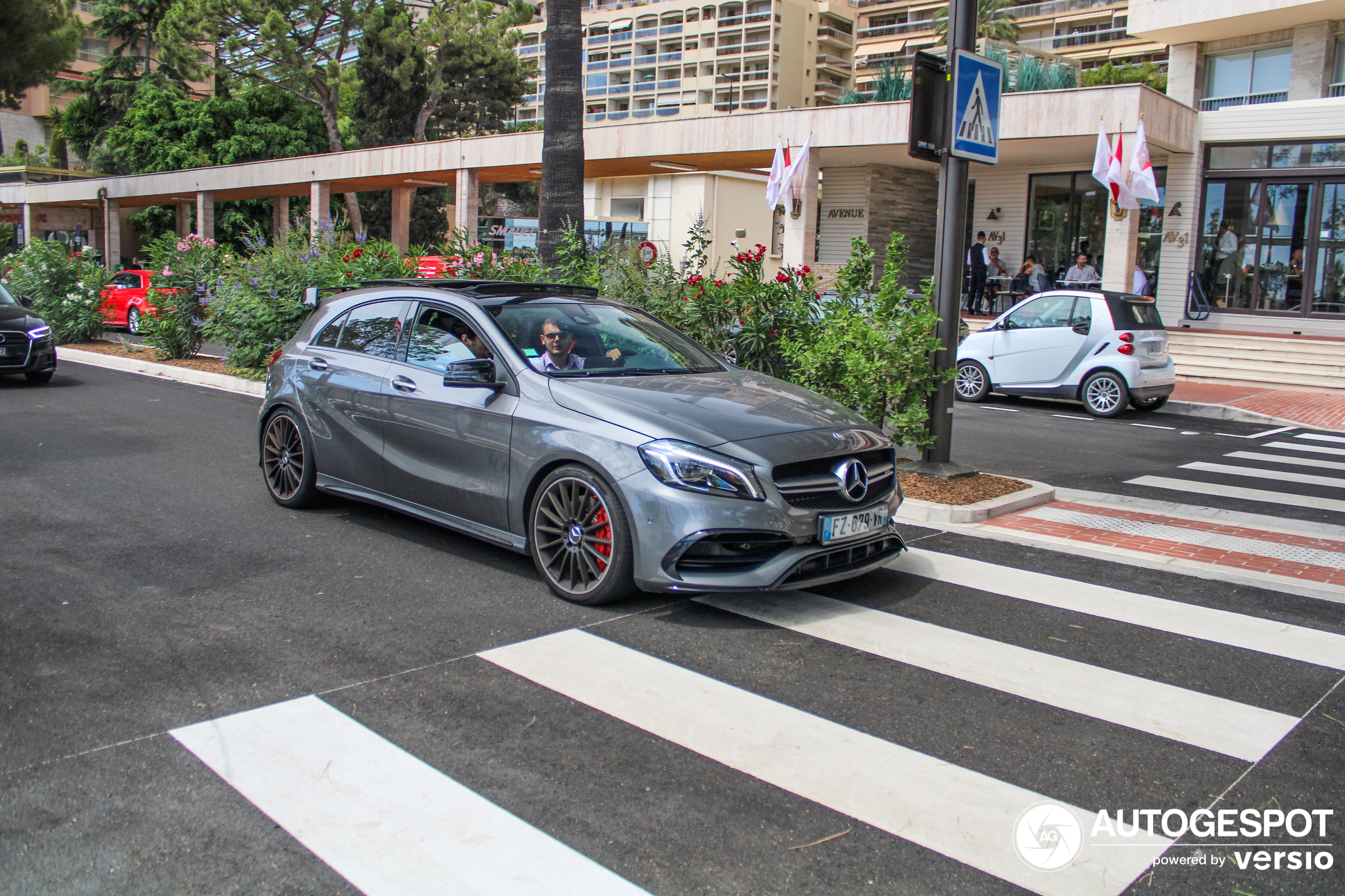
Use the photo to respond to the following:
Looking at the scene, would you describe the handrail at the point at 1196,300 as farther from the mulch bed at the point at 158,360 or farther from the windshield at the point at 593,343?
the windshield at the point at 593,343

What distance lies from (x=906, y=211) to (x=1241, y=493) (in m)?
22.1

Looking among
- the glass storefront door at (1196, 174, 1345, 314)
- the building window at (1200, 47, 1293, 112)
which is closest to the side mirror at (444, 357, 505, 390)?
the glass storefront door at (1196, 174, 1345, 314)

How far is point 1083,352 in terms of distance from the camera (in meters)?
14.5

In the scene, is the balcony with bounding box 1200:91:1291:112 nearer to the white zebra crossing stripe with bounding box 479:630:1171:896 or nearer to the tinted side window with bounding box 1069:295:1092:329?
the tinted side window with bounding box 1069:295:1092:329

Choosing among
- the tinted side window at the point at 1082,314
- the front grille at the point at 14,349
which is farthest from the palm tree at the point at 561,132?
the tinted side window at the point at 1082,314

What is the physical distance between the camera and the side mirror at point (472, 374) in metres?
5.61

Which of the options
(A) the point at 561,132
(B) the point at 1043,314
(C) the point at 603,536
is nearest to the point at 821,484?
(C) the point at 603,536

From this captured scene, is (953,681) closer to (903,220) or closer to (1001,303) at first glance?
(1001,303)

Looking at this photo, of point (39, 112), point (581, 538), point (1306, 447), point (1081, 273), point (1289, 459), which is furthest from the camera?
point (39, 112)

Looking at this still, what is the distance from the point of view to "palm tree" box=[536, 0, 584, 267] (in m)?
12.6

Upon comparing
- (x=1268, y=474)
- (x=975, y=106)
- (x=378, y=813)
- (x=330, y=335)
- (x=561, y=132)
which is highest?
(x=561, y=132)

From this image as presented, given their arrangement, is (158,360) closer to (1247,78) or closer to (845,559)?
(845,559)

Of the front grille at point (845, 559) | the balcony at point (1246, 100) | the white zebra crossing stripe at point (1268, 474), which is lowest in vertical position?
the white zebra crossing stripe at point (1268, 474)

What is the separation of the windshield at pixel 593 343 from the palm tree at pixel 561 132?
21.7 ft
